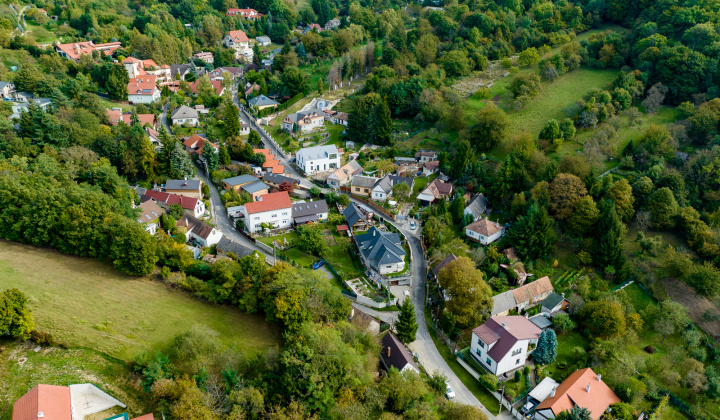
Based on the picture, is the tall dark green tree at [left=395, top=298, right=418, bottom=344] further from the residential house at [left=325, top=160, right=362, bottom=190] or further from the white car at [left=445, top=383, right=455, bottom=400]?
the residential house at [left=325, top=160, right=362, bottom=190]

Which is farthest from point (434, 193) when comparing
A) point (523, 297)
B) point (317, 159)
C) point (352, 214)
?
point (523, 297)

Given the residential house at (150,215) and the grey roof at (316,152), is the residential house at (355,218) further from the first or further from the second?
the residential house at (150,215)

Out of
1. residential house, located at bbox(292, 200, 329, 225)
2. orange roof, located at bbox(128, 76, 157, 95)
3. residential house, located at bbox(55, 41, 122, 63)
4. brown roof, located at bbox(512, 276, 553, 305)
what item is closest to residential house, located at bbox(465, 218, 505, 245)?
brown roof, located at bbox(512, 276, 553, 305)

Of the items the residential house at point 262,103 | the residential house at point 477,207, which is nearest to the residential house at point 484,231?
the residential house at point 477,207

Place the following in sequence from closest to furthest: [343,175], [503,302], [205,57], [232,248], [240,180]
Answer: [503,302]
[232,248]
[240,180]
[343,175]
[205,57]

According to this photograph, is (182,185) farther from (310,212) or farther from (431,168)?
(431,168)

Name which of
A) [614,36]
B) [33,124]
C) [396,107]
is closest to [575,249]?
[396,107]
